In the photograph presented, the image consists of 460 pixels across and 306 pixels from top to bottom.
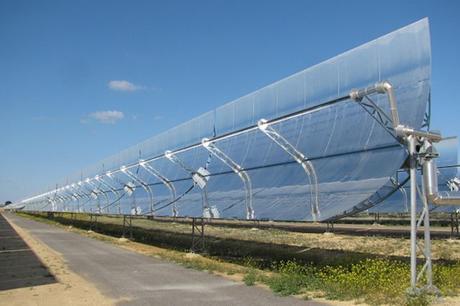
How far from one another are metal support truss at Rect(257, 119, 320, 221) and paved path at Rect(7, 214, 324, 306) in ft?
9.12

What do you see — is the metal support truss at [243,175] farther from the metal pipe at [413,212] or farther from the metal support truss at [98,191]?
the metal support truss at [98,191]

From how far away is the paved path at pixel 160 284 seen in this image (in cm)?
1227

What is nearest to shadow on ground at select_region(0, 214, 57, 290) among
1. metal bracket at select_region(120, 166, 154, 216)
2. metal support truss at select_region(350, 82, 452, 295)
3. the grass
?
the grass

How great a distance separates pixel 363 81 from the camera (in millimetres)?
14961

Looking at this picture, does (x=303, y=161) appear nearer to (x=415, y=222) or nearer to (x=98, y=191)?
(x=415, y=222)

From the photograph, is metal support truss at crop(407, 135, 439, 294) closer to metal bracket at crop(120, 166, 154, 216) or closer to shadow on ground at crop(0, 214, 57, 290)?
shadow on ground at crop(0, 214, 57, 290)

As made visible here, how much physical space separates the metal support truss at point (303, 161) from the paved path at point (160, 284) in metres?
2.78

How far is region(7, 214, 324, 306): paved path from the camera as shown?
1227cm

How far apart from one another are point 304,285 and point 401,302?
3281 mm

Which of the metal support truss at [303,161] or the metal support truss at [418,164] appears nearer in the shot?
the metal support truss at [418,164]

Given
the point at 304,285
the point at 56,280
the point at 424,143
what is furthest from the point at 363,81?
the point at 56,280

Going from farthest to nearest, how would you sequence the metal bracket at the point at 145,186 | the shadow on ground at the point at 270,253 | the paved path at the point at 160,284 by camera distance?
the metal bracket at the point at 145,186 < the shadow on ground at the point at 270,253 < the paved path at the point at 160,284

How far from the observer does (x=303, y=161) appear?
17.0 metres

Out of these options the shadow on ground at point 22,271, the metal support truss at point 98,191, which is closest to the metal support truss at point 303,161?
the shadow on ground at point 22,271
